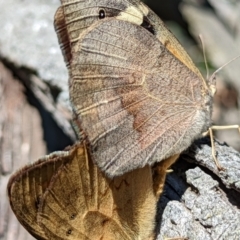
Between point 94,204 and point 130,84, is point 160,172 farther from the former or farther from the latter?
point 130,84

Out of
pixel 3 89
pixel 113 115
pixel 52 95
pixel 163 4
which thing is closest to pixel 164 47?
pixel 113 115

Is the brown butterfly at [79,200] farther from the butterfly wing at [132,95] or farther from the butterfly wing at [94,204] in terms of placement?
the butterfly wing at [132,95]

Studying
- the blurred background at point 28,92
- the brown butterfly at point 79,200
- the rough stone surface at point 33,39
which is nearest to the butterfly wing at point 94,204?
the brown butterfly at point 79,200

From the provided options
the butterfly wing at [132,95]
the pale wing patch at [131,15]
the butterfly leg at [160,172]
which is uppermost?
the pale wing patch at [131,15]

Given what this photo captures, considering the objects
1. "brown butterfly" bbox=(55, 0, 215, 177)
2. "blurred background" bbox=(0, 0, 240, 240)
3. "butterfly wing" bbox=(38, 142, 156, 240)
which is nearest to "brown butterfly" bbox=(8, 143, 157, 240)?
"butterfly wing" bbox=(38, 142, 156, 240)

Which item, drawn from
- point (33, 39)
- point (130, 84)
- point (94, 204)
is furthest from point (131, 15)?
point (94, 204)

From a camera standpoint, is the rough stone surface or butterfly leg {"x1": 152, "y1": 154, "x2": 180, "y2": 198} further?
the rough stone surface

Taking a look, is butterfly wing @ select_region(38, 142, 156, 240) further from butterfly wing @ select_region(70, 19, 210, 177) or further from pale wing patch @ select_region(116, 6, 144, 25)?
pale wing patch @ select_region(116, 6, 144, 25)
